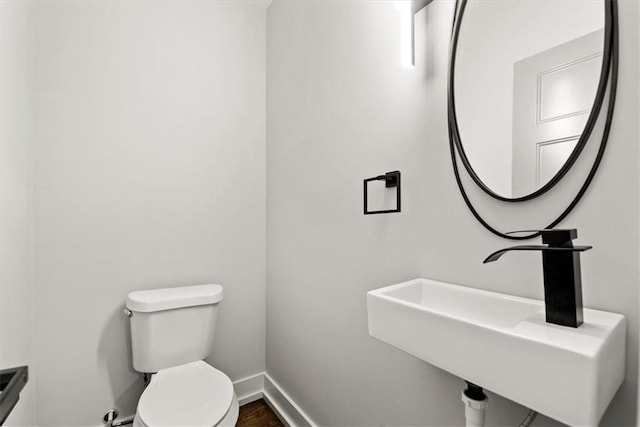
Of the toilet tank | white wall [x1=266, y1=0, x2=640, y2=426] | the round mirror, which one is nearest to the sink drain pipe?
white wall [x1=266, y1=0, x2=640, y2=426]

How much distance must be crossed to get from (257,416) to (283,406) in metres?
0.18

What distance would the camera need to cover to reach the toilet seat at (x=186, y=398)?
3.71ft

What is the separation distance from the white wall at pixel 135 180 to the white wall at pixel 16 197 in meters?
0.07

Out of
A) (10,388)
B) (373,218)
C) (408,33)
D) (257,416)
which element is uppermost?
(408,33)

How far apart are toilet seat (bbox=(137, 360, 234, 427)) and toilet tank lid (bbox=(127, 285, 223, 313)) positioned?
30cm

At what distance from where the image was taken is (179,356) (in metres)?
1.54

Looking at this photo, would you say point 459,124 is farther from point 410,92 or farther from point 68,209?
point 68,209

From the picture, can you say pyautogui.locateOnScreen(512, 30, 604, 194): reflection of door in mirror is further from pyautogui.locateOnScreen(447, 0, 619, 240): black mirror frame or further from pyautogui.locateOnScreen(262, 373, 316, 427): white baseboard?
pyautogui.locateOnScreen(262, 373, 316, 427): white baseboard

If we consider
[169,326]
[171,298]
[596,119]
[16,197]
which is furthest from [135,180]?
[596,119]

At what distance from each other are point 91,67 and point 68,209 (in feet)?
2.35

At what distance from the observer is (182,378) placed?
1.40 m

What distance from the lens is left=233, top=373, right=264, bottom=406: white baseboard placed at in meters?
1.94

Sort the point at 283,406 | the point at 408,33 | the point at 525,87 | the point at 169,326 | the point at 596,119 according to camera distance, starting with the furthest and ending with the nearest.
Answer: the point at 283,406, the point at 169,326, the point at 408,33, the point at 525,87, the point at 596,119

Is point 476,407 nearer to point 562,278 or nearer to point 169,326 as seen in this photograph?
Answer: point 562,278
